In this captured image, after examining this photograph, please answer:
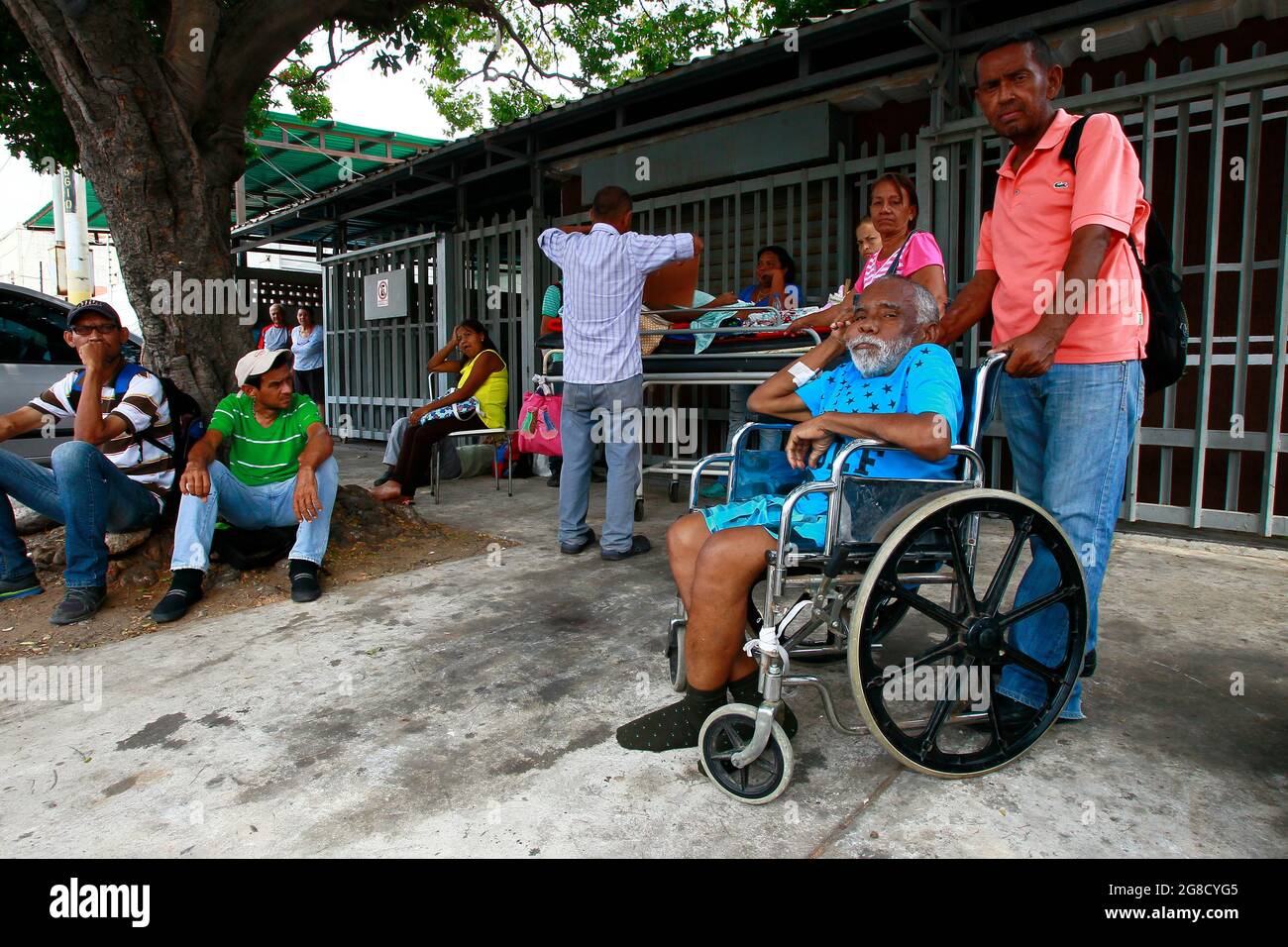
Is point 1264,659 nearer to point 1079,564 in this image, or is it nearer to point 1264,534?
point 1079,564

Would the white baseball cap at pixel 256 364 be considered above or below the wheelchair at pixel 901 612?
above

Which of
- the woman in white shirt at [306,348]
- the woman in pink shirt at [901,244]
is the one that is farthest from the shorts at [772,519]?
the woman in white shirt at [306,348]

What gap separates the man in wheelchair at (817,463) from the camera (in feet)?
6.55

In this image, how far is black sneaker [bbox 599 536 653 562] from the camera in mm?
4262

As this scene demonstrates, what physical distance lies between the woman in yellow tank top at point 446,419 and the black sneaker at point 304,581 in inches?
87.1

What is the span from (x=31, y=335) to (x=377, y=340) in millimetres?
3866

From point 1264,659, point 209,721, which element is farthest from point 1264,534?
point 209,721

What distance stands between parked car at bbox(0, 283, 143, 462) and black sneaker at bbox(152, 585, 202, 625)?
348cm

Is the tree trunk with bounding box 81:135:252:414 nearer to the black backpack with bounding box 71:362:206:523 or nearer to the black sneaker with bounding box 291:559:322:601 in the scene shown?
the black backpack with bounding box 71:362:206:523

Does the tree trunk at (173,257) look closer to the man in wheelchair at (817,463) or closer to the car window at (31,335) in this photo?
the car window at (31,335)

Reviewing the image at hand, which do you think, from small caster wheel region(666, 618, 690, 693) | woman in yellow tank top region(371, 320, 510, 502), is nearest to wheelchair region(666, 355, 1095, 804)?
small caster wheel region(666, 618, 690, 693)

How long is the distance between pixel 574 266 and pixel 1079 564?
310cm

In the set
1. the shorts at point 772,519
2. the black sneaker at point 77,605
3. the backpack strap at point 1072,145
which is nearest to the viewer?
the shorts at point 772,519

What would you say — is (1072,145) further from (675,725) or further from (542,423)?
(542,423)
